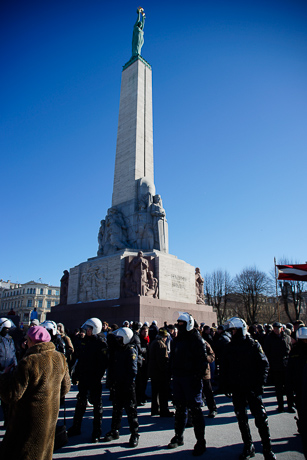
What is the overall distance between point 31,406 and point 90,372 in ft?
8.34

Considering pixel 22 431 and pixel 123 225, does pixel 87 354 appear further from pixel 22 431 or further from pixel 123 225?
pixel 123 225

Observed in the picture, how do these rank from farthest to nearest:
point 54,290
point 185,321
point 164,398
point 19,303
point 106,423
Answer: point 54,290
point 19,303
point 164,398
point 106,423
point 185,321

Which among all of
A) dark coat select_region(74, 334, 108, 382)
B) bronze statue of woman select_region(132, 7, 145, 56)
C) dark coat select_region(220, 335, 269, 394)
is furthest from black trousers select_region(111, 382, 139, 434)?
bronze statue of woman select_region(132, 7, 145, 56)

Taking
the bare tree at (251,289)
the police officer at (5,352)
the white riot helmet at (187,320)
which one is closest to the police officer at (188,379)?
the white riot helmet at (187,320)

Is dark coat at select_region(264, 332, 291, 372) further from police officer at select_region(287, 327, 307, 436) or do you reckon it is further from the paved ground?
police officer at select_region(287, 327, 307, 436)

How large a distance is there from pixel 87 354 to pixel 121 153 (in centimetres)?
1765

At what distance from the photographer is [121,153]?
21.4 metres

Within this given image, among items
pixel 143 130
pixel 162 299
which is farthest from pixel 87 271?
pixel 143 130

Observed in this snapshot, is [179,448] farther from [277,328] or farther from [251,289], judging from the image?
[251,289]

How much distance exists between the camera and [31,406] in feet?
9.45

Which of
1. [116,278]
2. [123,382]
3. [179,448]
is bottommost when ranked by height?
[179,448]

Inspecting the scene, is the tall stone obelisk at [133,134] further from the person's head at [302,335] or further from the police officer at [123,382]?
the person's head at [302,335]

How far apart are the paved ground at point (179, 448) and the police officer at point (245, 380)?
409 mm

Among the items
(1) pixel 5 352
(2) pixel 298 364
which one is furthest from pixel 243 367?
(1) pixel 5 352
